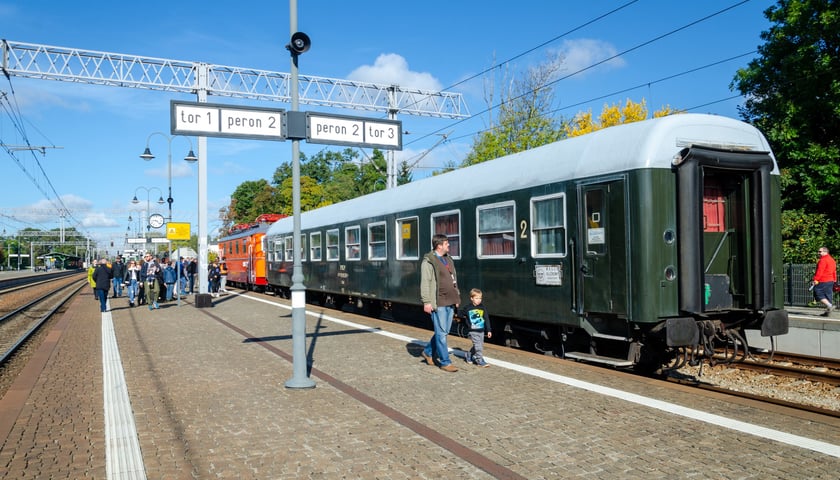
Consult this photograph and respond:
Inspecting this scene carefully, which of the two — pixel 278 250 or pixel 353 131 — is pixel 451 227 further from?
pixel 278 250

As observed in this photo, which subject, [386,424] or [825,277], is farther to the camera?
[825,277]

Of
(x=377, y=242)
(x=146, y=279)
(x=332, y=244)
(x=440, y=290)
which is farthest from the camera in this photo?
(x=146, y=279)

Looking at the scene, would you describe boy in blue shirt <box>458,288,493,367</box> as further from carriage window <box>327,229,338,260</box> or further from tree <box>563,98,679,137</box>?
tree <box>563,98,679,137</box>

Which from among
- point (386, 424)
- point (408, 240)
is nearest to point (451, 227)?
point (408, 240)

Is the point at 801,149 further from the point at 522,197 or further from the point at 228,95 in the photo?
the point at 228,95

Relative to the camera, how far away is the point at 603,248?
326 inches

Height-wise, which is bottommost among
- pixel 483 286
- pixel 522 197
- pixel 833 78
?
pixel 483 286

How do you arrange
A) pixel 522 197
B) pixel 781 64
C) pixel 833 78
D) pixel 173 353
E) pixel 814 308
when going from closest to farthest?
pixel 522 197
pixel 173 353
pixel 814 308
pixel 833 78
pixel 781 64

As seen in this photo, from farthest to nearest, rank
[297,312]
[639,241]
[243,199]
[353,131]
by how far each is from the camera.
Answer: [243,199], [353,131], [297,312], [639,241]

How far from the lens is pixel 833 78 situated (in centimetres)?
→ 2461

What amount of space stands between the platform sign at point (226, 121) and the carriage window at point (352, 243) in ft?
27.7

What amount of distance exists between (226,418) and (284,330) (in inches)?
293

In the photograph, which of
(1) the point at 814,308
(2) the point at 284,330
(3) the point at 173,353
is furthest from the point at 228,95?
(1) the point at 814,308

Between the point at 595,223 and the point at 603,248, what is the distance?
37 centimetres
